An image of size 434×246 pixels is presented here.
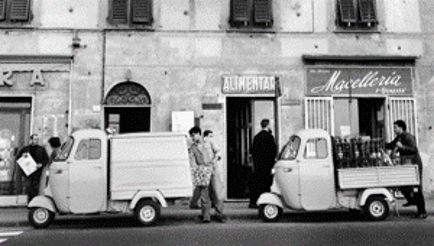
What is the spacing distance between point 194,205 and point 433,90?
29.5 ft

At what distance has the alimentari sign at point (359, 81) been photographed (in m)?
12.5

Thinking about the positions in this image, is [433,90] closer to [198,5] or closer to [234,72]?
[234,72]

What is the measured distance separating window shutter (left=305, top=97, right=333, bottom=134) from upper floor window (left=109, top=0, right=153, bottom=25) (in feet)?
18.8

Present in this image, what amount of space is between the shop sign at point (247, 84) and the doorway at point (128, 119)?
2.59 meters

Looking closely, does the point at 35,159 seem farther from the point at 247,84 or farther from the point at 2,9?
the point at 247,84

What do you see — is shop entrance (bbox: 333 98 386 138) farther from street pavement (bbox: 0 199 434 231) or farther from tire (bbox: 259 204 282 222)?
tire (bbox: 259 204 282 222)

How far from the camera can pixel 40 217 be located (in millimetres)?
8070

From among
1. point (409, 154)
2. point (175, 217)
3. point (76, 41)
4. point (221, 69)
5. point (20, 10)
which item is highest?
point (20, 10)

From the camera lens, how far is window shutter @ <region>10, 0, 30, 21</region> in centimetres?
1205

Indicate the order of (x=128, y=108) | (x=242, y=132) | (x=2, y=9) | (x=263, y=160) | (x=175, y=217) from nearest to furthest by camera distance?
(x=175, y=217) < (x=263, y=160) < (x=2, y=9) < (x=128, y=108) < (x=242, y=132)

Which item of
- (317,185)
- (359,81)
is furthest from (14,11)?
(359,81)

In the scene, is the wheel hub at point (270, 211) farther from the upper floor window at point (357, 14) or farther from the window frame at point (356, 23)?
the upper floor window at point (357, 14)

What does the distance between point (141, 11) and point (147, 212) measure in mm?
6965

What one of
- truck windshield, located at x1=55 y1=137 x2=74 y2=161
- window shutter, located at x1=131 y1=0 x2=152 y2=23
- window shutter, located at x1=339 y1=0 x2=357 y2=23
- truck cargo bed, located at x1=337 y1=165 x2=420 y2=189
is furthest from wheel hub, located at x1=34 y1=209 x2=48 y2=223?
window shutter, located at x1=339 y1=0 x2=357 y2=23
